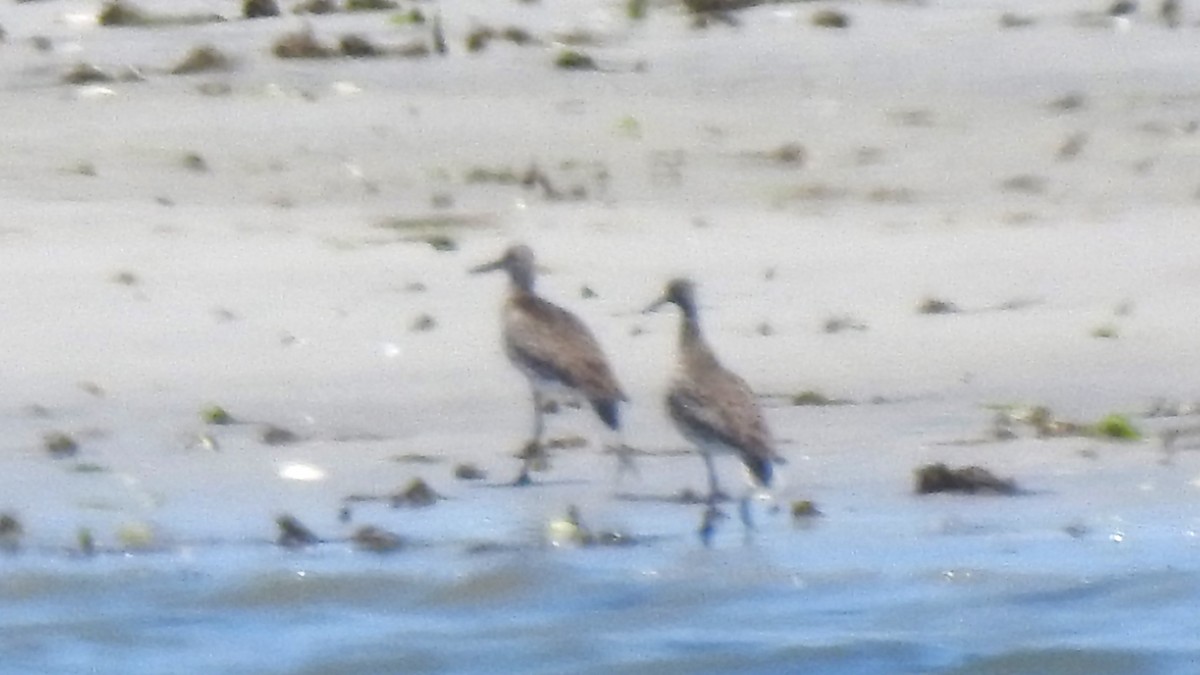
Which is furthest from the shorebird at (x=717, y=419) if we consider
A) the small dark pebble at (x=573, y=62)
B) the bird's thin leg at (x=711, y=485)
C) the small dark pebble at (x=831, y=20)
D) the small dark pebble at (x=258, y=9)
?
the small dark pebble at (x=258, y=9)

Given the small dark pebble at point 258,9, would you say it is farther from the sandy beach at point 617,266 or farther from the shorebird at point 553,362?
the shorebird at point 553,362

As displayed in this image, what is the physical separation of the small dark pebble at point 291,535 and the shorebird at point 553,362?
0.65 m

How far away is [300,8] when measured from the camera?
13.0 m

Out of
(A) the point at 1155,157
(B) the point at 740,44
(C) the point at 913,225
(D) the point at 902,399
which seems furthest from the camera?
(B) the point at 740,44

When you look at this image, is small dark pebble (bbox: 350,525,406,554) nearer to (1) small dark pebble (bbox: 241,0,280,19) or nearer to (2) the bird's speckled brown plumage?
(2) the bird's speckled brown plumage

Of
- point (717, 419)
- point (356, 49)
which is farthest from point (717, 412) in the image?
point (356, 49)

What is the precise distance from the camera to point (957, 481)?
23.0 ft

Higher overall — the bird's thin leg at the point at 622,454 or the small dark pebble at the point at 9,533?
the bird's thin leg at the point at 622,454

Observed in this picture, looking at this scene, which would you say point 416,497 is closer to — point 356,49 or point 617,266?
point 617,266

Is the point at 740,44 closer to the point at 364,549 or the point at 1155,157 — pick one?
the point at 1155,157

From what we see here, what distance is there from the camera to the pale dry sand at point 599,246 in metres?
7.35

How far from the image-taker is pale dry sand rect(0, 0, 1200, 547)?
7348 mm

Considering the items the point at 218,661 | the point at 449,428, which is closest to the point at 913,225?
the point at 449,428

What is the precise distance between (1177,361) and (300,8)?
5833 mm
